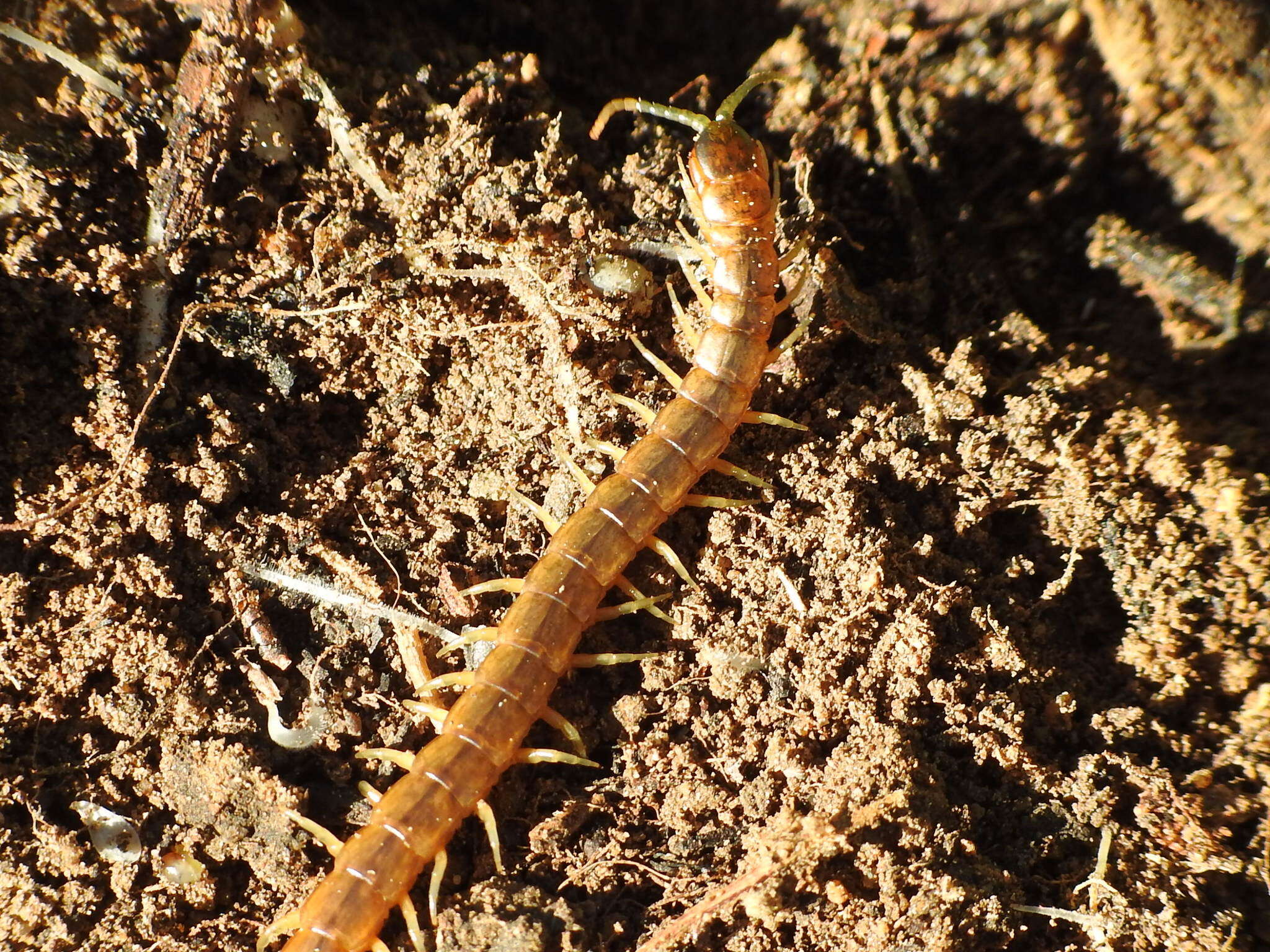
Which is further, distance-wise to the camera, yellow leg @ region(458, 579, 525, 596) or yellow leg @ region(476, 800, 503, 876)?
yellow leg @ region(458, 579, 525, 596)

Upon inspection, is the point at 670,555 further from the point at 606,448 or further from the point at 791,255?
the point at 791,255

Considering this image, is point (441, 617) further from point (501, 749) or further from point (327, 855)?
point (327, 855)

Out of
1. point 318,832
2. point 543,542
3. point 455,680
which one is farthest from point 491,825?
point 543,542

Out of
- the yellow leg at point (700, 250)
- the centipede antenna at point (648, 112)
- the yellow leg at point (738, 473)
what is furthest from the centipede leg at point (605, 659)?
the centipede antenna at point (648, 112)

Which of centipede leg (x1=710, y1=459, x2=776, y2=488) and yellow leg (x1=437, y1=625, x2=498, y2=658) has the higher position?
centipede leg (x1=710, y1=459, x2=776, y2=488)

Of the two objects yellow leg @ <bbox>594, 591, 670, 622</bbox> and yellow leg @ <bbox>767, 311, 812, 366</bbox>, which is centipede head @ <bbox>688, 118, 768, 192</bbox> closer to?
yellow leg @ <bbox>767, 311, 812, 366</bbox>

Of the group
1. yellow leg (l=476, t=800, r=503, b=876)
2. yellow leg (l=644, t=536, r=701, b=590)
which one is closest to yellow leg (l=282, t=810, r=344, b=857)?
yellow leg (l=476, t=800, r=503, b=876)

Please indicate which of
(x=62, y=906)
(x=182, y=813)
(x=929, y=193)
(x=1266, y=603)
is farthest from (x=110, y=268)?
(x=1266, y=603)
